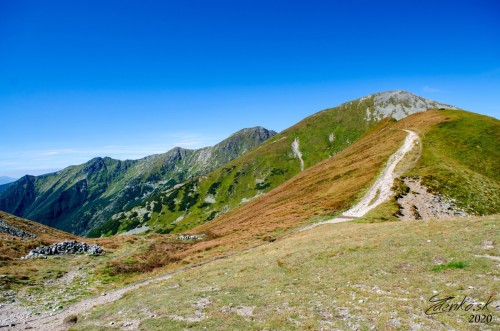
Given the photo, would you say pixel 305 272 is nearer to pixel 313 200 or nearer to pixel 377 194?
pixel 377 194

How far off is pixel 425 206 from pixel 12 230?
78676 mm

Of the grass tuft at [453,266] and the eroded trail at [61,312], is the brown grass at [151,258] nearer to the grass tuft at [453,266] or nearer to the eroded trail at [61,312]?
the eroded trail at [61,312]

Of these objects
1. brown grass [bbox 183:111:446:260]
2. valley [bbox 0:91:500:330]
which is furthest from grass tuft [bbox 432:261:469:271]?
brown grass [bbox 183:111:446:260]

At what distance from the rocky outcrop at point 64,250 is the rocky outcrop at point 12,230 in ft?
63.6

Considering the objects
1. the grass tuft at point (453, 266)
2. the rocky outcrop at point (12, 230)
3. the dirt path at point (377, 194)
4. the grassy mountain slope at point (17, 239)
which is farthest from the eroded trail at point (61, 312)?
the rocky outcrop at point (12, 230)

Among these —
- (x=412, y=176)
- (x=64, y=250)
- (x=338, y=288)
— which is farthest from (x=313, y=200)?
(x=338, y=288)

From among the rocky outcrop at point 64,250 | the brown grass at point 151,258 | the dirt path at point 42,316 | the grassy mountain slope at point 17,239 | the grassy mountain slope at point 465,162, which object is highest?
the grassy mountain slope at point 465,162

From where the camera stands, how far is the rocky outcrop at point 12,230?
59156 millimetres

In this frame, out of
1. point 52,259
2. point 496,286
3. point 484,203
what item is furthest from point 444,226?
point 52,259

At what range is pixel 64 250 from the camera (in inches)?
1874

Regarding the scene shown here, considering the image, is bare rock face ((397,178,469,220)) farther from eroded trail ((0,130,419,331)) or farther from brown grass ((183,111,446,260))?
brown grass ((183,111,446,260))

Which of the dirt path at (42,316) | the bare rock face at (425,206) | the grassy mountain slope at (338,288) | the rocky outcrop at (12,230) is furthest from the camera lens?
the rocky outcrop at (12,230)

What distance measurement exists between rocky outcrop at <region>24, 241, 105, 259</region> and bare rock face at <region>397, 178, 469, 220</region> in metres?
50.5

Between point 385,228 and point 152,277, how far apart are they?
1145 inches
